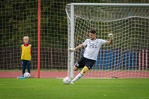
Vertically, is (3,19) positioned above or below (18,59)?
above

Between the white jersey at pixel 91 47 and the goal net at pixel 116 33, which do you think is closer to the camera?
the white jersey at pixel 91 47

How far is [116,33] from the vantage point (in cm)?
2455

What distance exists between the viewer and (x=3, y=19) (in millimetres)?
31797

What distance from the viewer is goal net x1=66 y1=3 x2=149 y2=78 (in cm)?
2300

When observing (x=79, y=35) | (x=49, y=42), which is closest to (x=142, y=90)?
(x=79, y=35)

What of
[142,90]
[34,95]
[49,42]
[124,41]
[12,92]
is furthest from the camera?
[49,42]

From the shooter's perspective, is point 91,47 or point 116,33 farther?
point 116,33

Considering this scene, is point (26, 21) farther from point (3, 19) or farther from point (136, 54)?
point (136, 54)

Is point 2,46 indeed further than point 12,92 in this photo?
Yes

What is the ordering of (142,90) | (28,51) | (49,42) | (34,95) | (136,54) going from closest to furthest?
(34,95) → (142,90) → (28,51) → (136,54) → (49,42)

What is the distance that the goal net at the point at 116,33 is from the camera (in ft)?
75.5

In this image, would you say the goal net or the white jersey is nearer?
the white jersey

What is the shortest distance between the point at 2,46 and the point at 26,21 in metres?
2.07

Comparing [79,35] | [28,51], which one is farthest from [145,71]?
[28,51]
